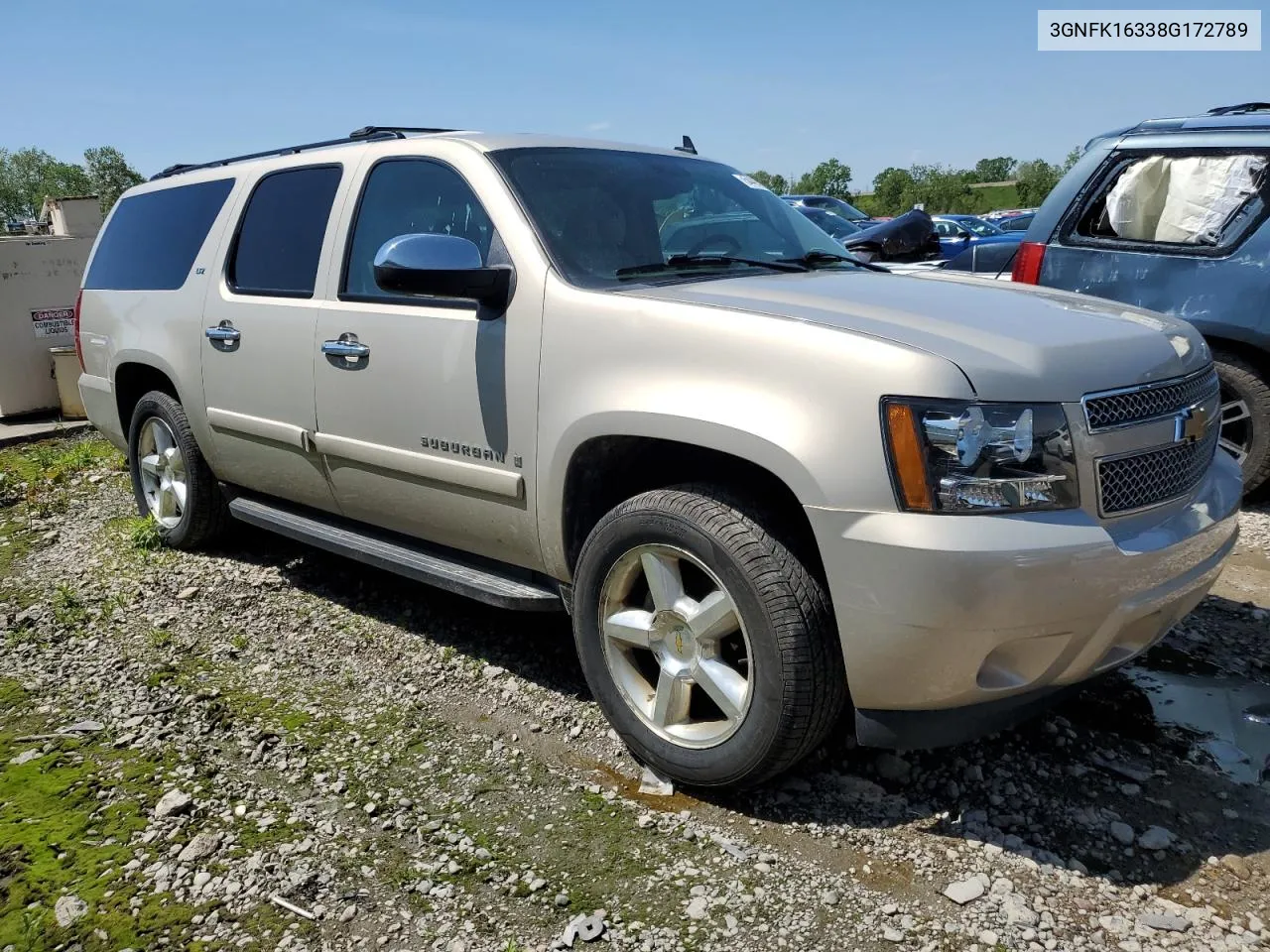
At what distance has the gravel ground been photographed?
2.33m

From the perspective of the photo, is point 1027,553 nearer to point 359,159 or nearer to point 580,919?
point 580,919

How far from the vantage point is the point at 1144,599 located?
95.0 inches

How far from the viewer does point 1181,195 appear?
5.24 metres

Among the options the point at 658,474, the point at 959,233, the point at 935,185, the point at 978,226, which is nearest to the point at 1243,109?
the point at 658,474

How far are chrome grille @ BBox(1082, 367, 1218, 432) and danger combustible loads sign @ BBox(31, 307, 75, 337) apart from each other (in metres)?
9.41

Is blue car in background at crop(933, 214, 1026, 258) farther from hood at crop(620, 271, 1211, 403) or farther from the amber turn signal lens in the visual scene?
the amber turn signal lens

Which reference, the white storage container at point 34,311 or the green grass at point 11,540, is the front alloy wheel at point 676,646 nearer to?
the green grass at point 11,540

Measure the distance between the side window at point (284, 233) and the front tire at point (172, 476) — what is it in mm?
911

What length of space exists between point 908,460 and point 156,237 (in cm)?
416

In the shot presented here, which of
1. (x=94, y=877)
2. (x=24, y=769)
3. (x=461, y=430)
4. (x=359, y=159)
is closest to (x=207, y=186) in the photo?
(x=359, y=159)

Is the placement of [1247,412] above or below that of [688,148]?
below

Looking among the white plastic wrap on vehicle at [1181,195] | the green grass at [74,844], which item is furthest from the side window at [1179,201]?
the green grass at [74,844]

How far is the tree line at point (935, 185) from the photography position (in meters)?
80.1

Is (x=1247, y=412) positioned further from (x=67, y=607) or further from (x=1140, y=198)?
(x=67, y=607)
